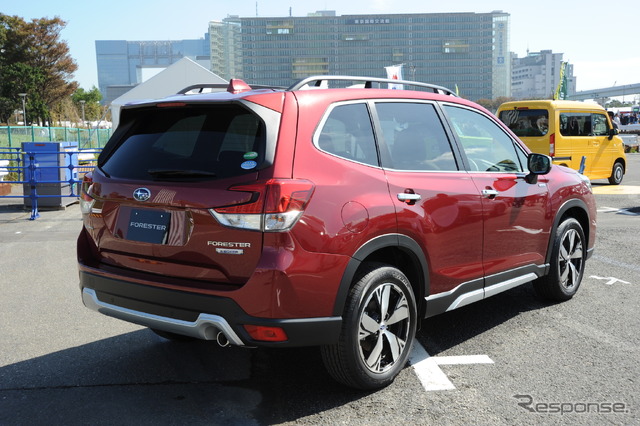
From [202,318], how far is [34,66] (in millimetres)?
76453

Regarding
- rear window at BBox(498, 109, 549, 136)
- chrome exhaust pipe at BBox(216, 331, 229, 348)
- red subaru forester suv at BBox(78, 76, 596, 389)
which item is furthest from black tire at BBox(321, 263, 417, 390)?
rear window at BBox(498, 109, 549, 136)

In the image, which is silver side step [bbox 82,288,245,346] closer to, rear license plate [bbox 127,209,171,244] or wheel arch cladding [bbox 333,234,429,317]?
rear license plate [bbox 127,209,171,244]

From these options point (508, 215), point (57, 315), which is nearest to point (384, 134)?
point (508, 215)

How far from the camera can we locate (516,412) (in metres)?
3.49

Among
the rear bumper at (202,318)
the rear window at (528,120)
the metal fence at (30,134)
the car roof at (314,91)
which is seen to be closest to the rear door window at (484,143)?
the car roof at (314,91)

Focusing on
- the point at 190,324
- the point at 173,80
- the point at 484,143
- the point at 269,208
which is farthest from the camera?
the point at 173,80

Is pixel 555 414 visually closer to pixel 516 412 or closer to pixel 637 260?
pixel 516 412

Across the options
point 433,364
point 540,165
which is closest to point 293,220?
point 433,364

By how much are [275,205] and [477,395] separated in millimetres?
1664

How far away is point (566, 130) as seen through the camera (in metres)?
15.1

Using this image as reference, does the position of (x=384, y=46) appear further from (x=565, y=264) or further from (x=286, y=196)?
(x=286, y=196)

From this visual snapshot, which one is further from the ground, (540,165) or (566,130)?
(566,130)

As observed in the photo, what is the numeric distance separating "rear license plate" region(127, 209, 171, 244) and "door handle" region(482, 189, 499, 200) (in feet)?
7.32

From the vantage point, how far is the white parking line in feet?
12.8
